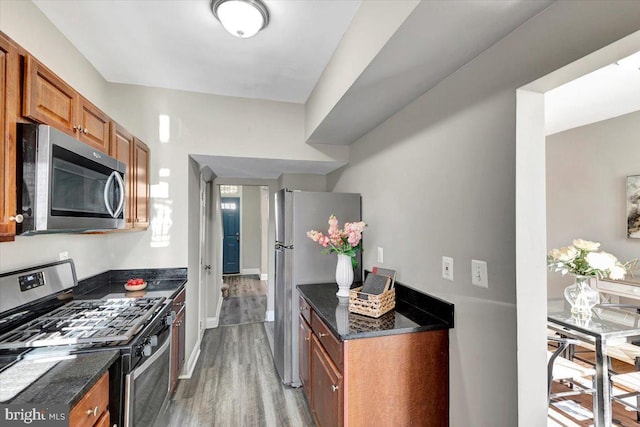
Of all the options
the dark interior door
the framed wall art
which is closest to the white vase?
the framed wall art

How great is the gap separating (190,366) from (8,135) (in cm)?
250

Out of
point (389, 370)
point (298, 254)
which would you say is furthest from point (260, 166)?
point (389, 370)

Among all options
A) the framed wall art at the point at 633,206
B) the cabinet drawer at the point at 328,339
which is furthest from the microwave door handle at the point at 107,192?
the framed wall art at the point at 633,206

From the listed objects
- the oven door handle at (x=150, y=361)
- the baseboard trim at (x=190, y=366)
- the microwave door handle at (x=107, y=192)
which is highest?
the microwave door handle at (x=107, y=192)

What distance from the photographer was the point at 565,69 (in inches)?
40.1

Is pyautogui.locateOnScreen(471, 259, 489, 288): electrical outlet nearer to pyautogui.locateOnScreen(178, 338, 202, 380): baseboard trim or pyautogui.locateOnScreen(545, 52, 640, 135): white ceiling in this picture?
pyautogui.locateOnScreen(545, 52, 640, 135): white ceiling

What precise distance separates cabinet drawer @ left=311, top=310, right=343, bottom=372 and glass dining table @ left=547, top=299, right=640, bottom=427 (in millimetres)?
1753

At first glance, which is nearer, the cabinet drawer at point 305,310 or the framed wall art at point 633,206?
the cabinet drawer at point 305,310

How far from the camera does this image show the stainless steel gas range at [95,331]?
51.4 inches

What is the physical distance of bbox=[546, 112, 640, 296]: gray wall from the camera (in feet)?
9.72

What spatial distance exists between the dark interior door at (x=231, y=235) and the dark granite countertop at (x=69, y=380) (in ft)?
21.4

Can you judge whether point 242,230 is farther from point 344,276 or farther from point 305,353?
point 344,276

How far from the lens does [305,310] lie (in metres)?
2.30

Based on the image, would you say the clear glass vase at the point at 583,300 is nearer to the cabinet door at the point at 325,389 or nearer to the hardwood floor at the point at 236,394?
the cabinet door at the point at 325,389
